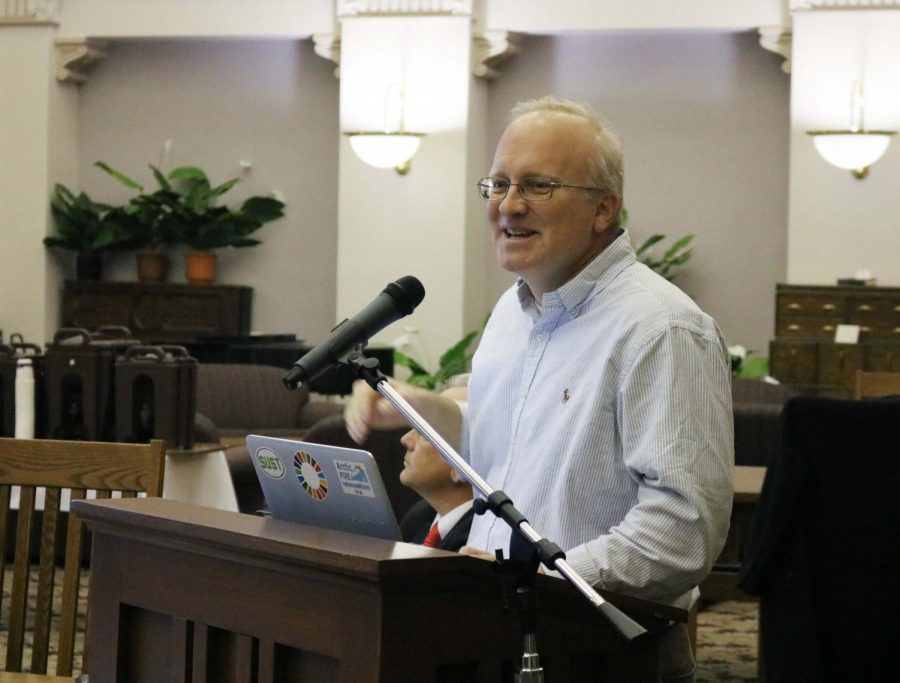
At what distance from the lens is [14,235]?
35.7ft

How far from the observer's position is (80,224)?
424 inches

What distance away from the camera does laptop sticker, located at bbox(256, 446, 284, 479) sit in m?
1.99

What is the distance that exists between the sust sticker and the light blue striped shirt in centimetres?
31

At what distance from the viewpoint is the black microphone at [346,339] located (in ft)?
6.08

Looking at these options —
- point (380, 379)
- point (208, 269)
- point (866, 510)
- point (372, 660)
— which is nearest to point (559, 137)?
point (380, 379)

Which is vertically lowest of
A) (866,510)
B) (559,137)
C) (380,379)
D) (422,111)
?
(866,510)

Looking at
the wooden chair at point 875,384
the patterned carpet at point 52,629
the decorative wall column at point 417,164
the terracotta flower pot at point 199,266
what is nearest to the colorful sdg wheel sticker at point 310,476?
the patterned carpet at point 52,629

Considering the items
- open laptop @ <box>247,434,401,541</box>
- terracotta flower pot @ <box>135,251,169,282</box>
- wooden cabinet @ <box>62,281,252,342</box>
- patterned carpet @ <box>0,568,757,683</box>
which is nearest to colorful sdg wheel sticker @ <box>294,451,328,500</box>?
open laptop @ <box>247,434,401,541</box>

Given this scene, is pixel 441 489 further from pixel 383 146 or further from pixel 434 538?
pixel 383 146

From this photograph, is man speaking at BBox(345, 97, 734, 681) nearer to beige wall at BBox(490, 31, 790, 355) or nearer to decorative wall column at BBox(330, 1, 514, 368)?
decorative wall column at BBox(330, 1, 514, 368)

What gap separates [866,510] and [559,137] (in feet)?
3.77

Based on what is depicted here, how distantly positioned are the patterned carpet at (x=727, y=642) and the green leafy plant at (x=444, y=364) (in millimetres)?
3421

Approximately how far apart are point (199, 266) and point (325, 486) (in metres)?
9.09

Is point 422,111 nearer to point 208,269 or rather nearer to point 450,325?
point 450,325
